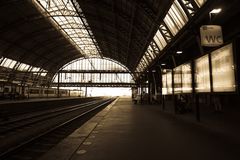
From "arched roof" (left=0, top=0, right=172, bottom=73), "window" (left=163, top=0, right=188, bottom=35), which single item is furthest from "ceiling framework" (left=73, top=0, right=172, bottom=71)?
"window" (left=163, top=0, right=188, bottom=35)

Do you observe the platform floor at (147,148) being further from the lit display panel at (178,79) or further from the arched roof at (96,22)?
the lit display panel at (178,79)

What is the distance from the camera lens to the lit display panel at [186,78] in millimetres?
14619

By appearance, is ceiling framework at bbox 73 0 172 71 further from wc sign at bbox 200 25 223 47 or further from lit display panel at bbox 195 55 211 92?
lit display panel at bbox 195 55 211 92

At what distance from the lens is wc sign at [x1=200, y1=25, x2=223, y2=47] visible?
1073cm

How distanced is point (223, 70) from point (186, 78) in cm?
566

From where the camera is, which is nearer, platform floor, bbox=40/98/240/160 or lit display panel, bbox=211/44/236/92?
platform floor, bbox=40/98/240/160

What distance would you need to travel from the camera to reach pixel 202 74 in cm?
1236

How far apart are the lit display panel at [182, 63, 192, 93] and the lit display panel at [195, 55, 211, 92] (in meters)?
1.19

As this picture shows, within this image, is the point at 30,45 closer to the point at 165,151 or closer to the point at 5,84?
the point at 5,84

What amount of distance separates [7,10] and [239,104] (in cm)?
3171

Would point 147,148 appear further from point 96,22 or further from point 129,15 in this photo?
point 96,22

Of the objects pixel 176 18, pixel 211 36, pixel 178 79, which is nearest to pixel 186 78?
pixel 178 79

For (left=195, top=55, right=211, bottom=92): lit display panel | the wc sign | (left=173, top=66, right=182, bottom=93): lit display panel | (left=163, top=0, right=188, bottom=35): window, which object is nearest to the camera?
the wc sign

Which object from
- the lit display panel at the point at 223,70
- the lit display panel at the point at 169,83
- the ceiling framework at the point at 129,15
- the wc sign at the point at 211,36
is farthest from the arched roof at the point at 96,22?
the lit display panel at the point at 223,70
